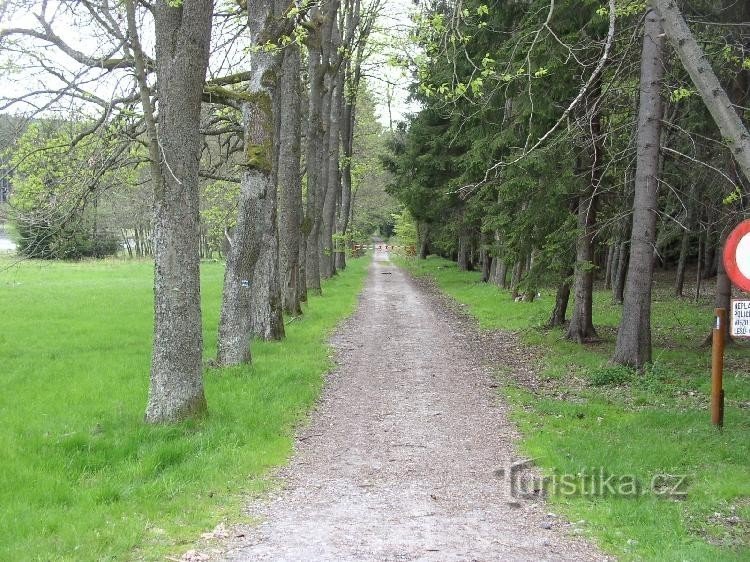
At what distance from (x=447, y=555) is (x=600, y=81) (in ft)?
34.8

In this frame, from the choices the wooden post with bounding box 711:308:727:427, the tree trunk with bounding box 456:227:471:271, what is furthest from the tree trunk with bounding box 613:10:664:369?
the tree trunk with bounding box 456:227:471:271

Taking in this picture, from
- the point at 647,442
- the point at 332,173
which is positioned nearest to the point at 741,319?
the point at 647,442

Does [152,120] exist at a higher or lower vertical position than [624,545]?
higher

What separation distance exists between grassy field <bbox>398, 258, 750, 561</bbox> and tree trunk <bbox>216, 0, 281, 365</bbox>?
428cm

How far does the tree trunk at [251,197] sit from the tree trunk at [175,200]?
7.57 ft

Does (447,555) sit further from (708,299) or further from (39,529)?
(708,299)

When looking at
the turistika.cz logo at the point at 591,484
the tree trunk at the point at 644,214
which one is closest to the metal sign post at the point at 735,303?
the turistika.cz logo at the point at 591,484

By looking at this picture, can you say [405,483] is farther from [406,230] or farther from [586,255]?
[406,230]

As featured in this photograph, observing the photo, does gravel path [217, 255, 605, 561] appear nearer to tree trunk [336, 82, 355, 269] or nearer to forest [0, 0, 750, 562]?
forest [0, 0, 750, 562]

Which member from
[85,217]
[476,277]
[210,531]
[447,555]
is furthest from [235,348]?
[476,277]

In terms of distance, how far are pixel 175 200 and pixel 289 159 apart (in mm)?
8247

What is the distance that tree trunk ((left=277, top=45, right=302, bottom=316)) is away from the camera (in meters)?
15.1

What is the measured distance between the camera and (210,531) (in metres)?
4.93

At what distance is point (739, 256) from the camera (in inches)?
210
